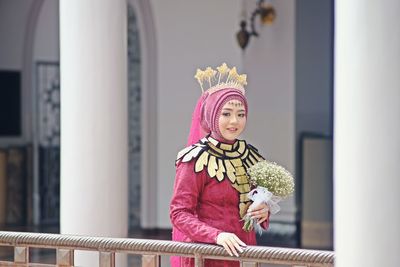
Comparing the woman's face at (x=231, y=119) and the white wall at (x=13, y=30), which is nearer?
the woman's face at (x=231, y=119)

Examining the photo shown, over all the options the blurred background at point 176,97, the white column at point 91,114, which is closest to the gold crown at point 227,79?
the white column at point 91,114

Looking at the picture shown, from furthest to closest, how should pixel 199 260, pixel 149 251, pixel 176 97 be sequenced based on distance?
pixel 176 97 < pixel 149 251 < pixel 199 260

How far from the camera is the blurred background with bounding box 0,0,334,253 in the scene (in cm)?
1348

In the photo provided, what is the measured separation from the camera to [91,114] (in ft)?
23.2

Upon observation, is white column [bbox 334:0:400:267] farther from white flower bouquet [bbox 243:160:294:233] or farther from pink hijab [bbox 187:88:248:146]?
pink hijab [bbox 187:88:248:146]

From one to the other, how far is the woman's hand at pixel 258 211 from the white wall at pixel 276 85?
825 cm

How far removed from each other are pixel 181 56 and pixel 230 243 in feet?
31.7

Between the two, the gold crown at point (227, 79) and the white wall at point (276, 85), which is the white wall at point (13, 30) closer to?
the white wall at point (276, 85)

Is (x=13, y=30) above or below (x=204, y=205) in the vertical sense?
above

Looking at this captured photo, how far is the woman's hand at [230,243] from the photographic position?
4.87m

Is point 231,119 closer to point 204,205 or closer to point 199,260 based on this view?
point 204,205

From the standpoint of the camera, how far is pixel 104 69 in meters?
7.07

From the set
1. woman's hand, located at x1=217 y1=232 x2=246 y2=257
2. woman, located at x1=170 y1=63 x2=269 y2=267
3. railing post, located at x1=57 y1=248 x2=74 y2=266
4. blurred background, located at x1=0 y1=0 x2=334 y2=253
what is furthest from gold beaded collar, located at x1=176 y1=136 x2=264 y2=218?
blurred background, located at x1=0 y1=0 x2=334 y2=253

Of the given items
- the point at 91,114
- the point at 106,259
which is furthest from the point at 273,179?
the point at 91,114
